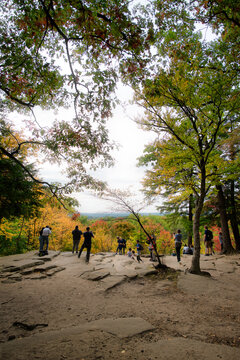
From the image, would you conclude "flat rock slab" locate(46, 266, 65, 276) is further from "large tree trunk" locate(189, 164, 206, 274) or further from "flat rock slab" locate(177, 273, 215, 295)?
"large tree trunk" locate(189, 164, 206, 274)

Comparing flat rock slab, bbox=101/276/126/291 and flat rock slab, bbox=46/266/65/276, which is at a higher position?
flat rock slab, bbox=101/276/126/291

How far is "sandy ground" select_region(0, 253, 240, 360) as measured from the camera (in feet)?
6.74

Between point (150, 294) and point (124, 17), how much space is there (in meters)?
6.82

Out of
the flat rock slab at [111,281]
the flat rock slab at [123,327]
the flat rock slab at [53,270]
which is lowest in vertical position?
the flat rock slab at [53,270]

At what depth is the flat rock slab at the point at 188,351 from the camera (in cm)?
192

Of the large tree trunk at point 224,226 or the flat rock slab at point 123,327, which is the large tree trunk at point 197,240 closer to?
the flat rock slab at point 123,327

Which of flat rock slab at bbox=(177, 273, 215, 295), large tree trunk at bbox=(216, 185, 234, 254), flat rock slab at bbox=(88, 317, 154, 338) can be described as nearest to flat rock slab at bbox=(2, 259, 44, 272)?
flat rock slab at bbox=(88, 317, 154, 338)

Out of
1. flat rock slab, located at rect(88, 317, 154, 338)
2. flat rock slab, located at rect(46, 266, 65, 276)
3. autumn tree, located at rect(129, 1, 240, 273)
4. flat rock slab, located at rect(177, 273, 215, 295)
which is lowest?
flat rock slab, located at rect(46, 266, 65, 276)

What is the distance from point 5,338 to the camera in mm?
2682

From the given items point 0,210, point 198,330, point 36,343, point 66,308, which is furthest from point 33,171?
point 198,330

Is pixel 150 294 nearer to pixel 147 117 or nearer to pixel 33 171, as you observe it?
pixel 33 171

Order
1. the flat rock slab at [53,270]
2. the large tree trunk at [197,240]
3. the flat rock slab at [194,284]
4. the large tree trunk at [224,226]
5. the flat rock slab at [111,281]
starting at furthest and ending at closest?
the large tree trunk at [224,226]
the flat rock slab at [53,270]
the large tree trunk at [197,240]
the flat rock slab at [111,281]
the flat rock slab at [194,284]

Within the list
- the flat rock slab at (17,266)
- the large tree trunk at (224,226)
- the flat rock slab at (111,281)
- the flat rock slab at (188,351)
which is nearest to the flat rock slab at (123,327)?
the flat rock slab at (188,351)

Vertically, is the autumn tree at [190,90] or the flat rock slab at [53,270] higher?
the autumn tree at [190,90]
